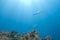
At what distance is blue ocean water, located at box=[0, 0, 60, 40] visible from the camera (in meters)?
2.16

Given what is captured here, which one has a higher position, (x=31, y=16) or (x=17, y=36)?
(x=31, y=16)

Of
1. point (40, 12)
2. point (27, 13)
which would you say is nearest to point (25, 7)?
point (27, 13)

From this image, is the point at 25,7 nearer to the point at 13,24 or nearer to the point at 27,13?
the point at 27,13

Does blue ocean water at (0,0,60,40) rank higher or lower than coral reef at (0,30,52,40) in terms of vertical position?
higher

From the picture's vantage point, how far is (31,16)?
2.20m

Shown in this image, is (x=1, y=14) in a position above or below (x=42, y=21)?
above

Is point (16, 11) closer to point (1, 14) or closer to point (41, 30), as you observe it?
point (1, 14)

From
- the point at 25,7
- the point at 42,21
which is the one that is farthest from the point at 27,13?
the point at 42,21

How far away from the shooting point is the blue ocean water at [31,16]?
7.09ft

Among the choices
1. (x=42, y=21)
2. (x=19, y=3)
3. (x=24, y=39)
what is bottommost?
(x=24, y=39)

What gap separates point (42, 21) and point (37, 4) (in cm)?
26

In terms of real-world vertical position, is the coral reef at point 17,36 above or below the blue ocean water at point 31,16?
below

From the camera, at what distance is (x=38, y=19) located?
2.20m

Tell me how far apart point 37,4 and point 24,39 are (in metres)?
0.55
